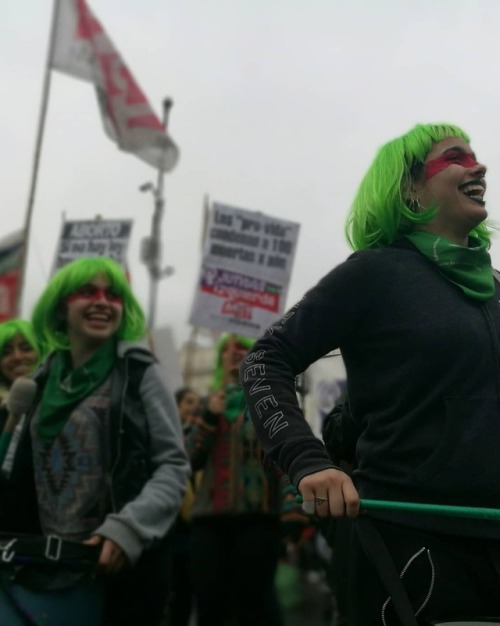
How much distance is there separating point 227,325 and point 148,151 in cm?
405

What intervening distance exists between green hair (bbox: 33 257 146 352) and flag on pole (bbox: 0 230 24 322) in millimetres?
4993

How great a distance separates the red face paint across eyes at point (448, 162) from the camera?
2.44 m

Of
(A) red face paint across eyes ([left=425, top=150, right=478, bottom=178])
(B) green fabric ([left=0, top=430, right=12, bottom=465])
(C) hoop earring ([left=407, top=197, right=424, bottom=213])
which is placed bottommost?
(B) green fabric ([left=0, top=430, right=12, bottom=465])

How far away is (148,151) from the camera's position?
10.7m

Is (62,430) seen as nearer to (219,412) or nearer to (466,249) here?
(466,249)

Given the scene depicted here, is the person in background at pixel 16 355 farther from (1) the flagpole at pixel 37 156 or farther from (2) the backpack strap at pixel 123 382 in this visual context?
(1) the flagpole at pixel 37 156

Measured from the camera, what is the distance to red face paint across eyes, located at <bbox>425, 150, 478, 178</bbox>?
2.44m

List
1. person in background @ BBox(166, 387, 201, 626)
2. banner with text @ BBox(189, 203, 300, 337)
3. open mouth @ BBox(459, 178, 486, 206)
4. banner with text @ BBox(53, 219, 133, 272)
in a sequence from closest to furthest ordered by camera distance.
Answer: open mouth @ BBox(459, 178, 486, 206), person in background @ BBox(166, 387, 201, 626), banner with text @ BBox(189, 203, 300, 337), banner with text @ BBox(53, 219, 133, 272)

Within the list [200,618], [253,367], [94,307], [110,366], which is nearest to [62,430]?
[110,366]

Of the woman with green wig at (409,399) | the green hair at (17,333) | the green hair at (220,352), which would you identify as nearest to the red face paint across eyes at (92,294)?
the green hair at (17,333)

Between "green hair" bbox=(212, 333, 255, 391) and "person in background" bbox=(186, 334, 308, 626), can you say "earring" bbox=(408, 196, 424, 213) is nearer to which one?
"person in background" bbox=(186, 334, 308, 626)

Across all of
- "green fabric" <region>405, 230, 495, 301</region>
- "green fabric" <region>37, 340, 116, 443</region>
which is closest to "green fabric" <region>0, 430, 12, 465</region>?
"green fabric" <region>37, 340, 116, 443</region>

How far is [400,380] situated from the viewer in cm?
216

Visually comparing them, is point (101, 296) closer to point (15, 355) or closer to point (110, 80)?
point (15, 355)
